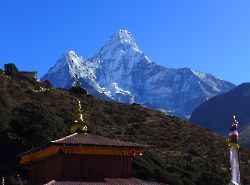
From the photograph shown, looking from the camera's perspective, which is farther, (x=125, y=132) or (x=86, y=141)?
(x=125, y=132)

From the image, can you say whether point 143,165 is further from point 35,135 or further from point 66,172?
point 66,172

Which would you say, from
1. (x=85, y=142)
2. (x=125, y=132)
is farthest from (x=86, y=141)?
(x=125, y=132)

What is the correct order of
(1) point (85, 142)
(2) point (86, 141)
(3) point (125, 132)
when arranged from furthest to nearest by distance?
(3) point (125, 132)
(2) point (86, 141)
(1) point (85, 142)

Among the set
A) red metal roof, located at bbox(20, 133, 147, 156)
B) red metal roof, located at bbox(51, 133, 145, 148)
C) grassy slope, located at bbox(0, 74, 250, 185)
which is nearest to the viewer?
red metal roof, located at bbox(20, 133, 147, 156)

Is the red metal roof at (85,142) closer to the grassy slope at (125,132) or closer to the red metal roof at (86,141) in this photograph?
the red metal roof at (86,141)

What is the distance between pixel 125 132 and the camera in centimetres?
7425

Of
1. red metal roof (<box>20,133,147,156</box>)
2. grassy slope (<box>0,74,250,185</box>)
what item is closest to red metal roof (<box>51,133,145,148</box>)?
red metal roof (<box>20,133,147,156</box>)

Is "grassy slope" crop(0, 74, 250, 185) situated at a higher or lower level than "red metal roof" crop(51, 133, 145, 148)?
higher

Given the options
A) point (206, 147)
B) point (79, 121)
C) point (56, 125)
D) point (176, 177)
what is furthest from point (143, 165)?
point (79, 121)

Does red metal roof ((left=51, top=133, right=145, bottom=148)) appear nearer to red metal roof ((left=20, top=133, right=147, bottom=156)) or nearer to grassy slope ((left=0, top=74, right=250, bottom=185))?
red metal roof ((left=20, top=133, right=147, bottom=156))

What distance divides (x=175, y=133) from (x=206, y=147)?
5.12m

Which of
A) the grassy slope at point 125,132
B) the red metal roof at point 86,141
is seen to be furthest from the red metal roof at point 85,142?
the grassy slope at point 125,132

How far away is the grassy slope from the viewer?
56.5 metres

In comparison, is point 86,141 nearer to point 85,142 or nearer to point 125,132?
point 85,142
